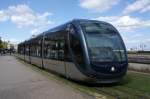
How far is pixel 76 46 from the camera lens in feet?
42.1

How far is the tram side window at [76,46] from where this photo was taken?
484 inches

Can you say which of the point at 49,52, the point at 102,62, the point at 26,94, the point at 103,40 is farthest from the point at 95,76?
the point at 49,52

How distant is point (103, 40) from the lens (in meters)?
12.5

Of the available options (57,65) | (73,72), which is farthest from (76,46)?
(57,65)

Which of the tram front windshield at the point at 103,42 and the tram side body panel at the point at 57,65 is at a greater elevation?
the tram front windshield at the point at 103,42

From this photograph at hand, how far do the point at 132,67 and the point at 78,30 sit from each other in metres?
9.17

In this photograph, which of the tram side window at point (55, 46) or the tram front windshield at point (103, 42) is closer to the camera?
the tram front windshield at point (103, 42)

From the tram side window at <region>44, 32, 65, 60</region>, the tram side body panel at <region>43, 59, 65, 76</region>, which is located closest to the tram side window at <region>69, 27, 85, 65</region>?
the tram side window at <region>44, 32, 65, 60</region>

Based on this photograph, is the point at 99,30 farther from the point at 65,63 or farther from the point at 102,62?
the point at 65,63

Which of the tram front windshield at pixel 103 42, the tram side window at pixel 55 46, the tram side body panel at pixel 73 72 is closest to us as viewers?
the tram front windshield at pixel 103 42

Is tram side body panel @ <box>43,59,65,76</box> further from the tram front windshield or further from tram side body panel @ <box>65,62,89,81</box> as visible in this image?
the tram front windshield

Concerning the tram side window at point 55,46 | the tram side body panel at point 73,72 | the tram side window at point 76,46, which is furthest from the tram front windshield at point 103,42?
the tram side window at point 55,46


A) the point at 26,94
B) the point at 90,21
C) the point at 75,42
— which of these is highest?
the point at 90,21

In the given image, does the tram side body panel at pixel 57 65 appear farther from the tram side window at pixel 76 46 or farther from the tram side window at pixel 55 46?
the tram side window at pixel 76 46
